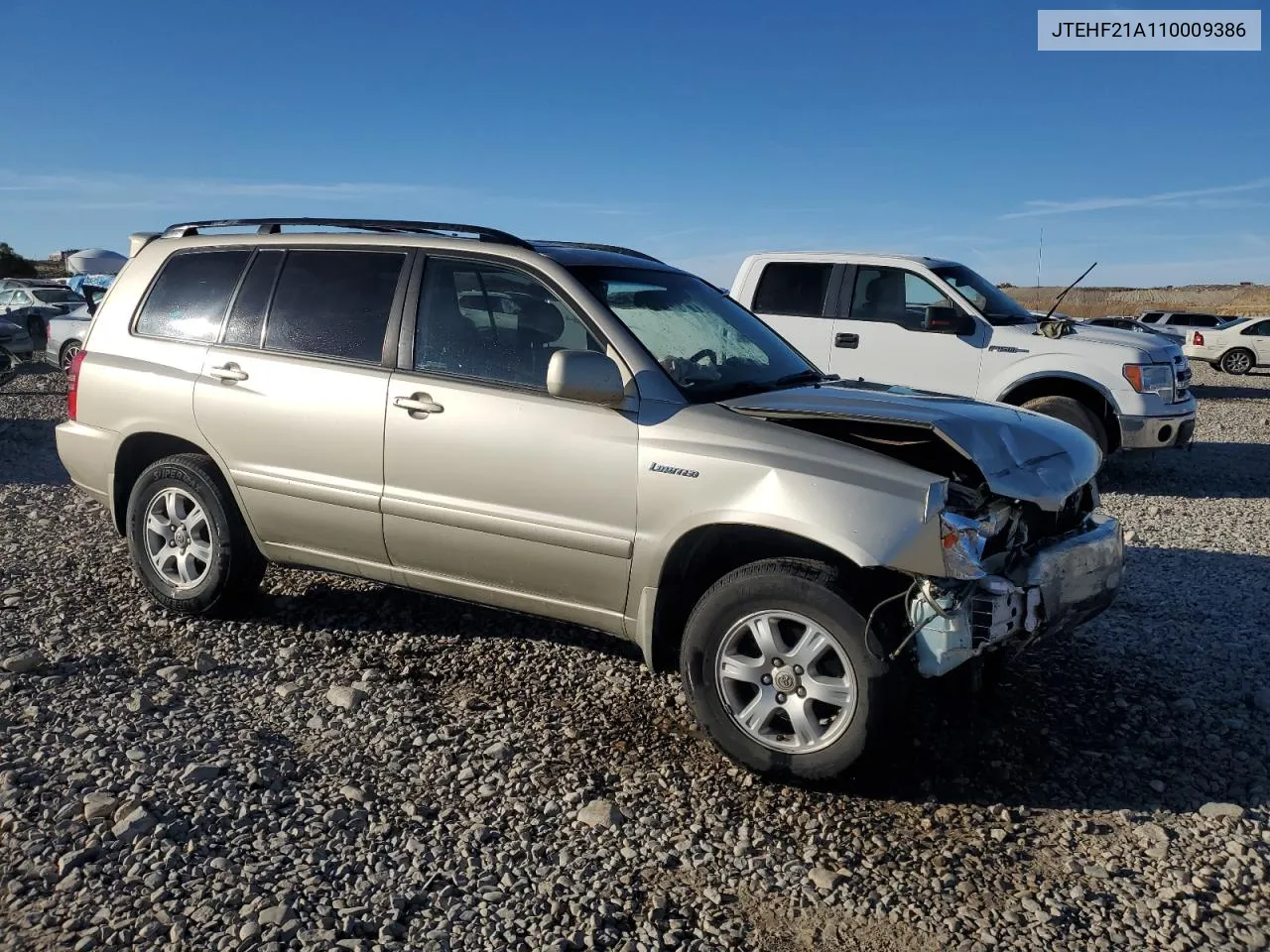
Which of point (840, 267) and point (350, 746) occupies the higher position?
point (840, 267)

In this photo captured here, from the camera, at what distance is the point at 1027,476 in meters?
3.68

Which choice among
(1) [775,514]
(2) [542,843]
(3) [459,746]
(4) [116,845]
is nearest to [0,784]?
(4) [116,845]

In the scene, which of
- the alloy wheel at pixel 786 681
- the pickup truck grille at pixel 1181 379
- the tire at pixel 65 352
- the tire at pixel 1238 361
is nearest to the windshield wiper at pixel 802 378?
the alloy wheel at pixel 786 681

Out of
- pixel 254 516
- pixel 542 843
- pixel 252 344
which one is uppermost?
pixel 252 344

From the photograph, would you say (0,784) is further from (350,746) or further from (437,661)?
(437,661)

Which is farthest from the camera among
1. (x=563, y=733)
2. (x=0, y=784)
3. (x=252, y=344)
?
(x=252, y=344)

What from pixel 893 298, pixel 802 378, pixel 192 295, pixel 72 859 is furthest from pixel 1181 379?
pixel 72 859

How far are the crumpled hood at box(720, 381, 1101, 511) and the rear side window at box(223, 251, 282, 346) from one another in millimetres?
2370

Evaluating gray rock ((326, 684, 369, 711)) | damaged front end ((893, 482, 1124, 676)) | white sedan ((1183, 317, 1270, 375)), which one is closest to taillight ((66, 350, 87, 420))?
gray rock ((326, 684, 369, 711))

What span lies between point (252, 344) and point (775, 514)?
109 inches

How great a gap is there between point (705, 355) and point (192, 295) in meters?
2.67

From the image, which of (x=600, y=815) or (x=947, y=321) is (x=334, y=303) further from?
(x=947, y=321)

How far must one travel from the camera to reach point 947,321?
9031 mm

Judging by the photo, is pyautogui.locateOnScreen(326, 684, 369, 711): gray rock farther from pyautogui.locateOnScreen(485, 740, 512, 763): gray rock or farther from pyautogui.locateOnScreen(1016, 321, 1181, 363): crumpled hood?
pyautogui.locateOnScreen(1016, 321, 1181, 363): crumpled hood
